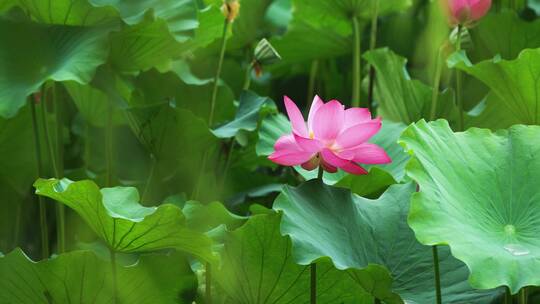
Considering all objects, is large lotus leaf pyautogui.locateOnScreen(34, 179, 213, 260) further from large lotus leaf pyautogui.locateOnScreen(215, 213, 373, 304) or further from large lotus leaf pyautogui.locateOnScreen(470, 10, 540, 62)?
large lotus leaf pyautogui.locateOnScreen(470, 10, 540, 62)

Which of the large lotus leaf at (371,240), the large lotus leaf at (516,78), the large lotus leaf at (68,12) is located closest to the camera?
the large lotus leaf at (371,240)

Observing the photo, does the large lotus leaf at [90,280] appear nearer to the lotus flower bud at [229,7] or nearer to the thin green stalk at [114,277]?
the thin green stalk at [114,277]

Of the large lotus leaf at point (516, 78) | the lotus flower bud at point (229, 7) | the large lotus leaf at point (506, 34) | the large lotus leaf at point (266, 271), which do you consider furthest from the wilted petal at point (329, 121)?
the large lotus leaf at point (506, 34)

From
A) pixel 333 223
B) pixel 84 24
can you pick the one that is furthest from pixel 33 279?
pixel 84 24

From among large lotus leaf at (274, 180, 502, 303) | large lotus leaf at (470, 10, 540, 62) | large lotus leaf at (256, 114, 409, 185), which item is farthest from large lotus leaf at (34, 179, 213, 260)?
large lotus leaf at (470, 10, 540, 62)

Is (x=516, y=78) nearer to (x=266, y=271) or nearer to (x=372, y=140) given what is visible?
(x=372, y=140)

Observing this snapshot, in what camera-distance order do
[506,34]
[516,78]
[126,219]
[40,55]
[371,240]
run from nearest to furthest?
1. [126,219]
2. [371,240]
3. [516,78]
4. [40,55]
5. [506,34]

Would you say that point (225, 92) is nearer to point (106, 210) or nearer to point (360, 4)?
point (360, 4)

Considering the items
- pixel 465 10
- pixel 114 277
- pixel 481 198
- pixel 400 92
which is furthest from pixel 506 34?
pixel 114 277
